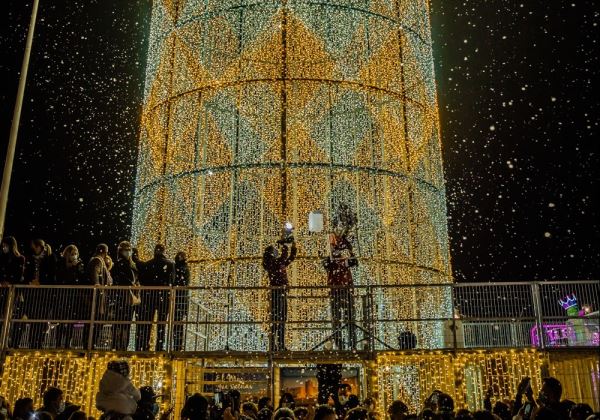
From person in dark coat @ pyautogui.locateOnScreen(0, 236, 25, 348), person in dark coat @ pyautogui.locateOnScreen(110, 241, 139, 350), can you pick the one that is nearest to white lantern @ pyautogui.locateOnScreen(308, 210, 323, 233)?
person in dark coat @ pyautogui.locateOnScreen(110, 241, 139, 350)

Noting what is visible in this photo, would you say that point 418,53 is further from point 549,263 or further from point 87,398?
point 87,398

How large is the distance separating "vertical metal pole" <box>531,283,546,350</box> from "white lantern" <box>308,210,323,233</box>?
538 cm

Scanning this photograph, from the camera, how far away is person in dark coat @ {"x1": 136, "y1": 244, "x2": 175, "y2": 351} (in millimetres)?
9836

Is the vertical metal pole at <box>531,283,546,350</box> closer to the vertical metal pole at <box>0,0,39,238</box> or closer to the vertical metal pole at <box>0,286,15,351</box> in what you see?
the vertical metal pole at <box>0,286,15,351</box>

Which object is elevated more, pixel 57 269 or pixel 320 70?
pixel 320 70

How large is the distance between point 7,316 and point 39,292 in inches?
21.1

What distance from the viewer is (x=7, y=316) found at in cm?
945

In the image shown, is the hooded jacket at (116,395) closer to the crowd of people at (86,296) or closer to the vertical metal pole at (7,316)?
the crowd of people at (86,296)

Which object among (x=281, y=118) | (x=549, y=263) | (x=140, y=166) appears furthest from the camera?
(x=549, y=263)

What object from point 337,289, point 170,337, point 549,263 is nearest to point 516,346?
point 337,289

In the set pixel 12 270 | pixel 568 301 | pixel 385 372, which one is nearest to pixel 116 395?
pixel 12 270

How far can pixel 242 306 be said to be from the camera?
13375 mm

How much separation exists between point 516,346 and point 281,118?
753cm

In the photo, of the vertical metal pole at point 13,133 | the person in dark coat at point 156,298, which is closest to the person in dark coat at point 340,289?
the person in dark coat at point 156,298
